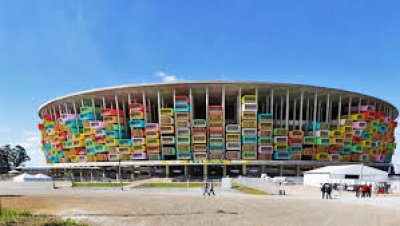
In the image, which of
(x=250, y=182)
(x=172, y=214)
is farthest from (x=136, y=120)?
(x=172, y=214)

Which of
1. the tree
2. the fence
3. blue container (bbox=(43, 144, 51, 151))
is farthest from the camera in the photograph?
the tree

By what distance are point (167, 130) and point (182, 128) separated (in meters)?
3.49

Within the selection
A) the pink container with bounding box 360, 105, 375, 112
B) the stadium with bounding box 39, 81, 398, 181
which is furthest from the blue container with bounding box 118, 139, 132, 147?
the pink container with bounding box 360, 105, 375, 112

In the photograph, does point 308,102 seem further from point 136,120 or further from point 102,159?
point 102,159

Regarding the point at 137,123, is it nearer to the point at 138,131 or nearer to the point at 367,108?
the point at 138,131

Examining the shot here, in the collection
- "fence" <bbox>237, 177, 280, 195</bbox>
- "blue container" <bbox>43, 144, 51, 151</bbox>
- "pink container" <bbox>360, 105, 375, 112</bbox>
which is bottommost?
"blue container" <bbox>43, 144, 51, 151</bbox>

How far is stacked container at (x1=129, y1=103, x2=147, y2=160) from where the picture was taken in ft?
265

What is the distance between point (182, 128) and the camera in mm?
79188

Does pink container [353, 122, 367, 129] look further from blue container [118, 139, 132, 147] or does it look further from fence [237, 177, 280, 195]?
blue container [118, 139, 132, 147]

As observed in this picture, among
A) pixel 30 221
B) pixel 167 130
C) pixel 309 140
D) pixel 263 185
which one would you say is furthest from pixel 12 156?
pixel 30 221

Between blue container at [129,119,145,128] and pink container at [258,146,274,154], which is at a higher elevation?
blue container at [129,119,145,128]

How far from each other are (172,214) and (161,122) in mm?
58896

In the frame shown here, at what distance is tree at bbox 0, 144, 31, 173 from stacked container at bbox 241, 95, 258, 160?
10204 cm

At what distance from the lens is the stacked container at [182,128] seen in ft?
259
